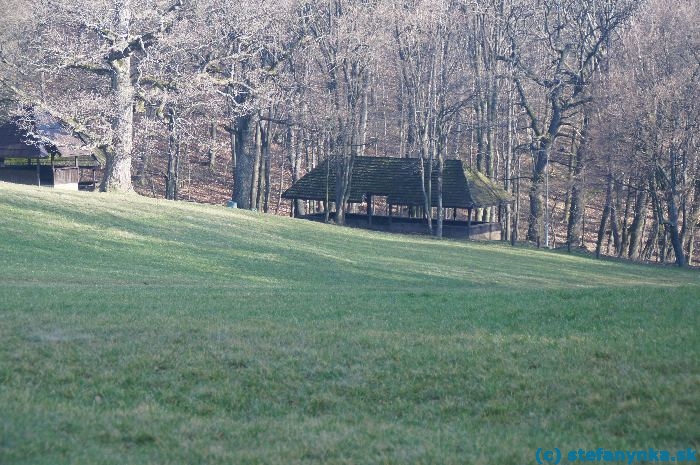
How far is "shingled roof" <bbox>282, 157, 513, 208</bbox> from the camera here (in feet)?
161

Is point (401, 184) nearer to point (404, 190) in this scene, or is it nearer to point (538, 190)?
point (404, 190)

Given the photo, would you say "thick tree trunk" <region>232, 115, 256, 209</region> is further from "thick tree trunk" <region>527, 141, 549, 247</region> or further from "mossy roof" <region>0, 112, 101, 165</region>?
"thick tree trunk" <region>527, 141, 549, 247</region>

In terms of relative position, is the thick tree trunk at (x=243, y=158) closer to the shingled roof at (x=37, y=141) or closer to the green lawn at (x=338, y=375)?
the shingled roof at (x=37, y=141)

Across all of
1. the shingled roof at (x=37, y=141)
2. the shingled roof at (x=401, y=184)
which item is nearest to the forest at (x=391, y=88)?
the shingled roof at (x=37, y=141)

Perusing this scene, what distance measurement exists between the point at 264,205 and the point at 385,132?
38.0ft

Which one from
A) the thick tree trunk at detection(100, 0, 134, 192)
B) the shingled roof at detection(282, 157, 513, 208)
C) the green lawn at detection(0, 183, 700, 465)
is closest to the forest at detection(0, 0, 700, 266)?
the thick tree trunk at detection(100, 0, 134, 192)

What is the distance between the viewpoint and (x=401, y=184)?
50625 millimetres

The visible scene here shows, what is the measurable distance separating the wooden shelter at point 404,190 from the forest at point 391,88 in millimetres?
1995

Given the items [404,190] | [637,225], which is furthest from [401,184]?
[637,225]

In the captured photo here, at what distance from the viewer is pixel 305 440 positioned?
7109 millimetres

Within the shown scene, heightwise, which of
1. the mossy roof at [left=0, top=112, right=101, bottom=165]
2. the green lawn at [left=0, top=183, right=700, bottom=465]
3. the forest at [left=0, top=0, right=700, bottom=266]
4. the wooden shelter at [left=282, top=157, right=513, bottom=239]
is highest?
the forest at [left=0, top=0, right=700, bottom=266]

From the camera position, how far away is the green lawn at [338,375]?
698cm

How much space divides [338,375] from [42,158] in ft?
137

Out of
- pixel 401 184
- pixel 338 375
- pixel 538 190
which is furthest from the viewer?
pixel 401 184
